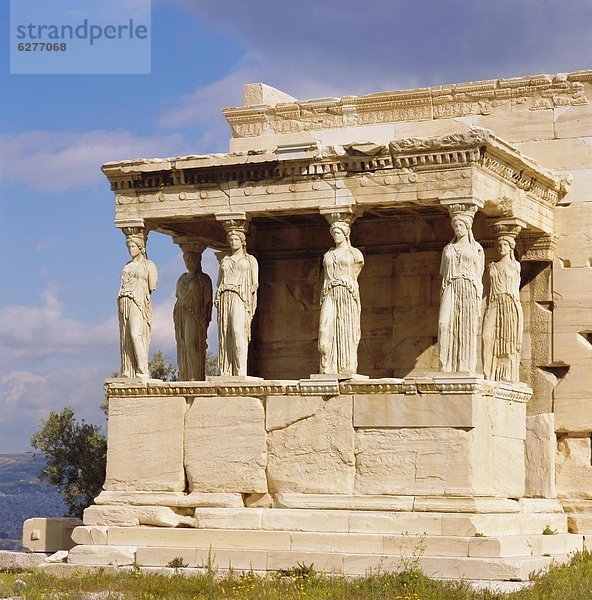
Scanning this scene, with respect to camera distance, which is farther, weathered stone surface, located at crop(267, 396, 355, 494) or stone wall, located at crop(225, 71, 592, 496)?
stone wall, located at crop(225, 71, 592, 496)

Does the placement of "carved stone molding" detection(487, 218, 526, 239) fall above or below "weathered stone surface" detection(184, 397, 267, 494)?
above

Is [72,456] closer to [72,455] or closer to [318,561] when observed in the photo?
[72,455]

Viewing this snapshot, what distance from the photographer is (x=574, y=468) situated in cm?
2039

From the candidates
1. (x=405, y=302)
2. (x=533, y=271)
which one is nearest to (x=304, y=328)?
(x=405, y=302)

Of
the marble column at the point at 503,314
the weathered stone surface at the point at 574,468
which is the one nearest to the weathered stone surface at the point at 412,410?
the marble column at the point at 503,314

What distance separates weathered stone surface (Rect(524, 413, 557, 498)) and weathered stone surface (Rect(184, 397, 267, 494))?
3.54 metres

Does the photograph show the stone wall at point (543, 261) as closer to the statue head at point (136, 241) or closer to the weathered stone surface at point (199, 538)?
the statue head at point (136, 241)

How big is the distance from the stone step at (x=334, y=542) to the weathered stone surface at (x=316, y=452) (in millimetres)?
667

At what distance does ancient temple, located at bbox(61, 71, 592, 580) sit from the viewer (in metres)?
18.2

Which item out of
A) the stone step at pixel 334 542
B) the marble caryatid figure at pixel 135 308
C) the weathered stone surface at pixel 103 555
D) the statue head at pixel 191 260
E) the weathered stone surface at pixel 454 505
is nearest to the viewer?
the stone step at pixel 334 542

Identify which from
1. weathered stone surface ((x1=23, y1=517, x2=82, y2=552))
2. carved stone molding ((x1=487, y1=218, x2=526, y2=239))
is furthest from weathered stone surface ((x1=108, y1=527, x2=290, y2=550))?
carved stone molding ((x1=487, y1=218, x2=526, y2=239))

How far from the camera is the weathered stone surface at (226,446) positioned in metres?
19.0

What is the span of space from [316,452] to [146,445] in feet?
7.16

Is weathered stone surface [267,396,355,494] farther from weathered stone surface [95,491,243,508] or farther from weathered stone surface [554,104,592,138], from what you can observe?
weathered stone surface [554,104,592,138]
